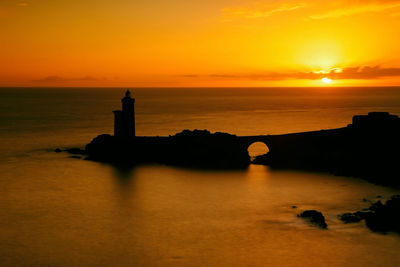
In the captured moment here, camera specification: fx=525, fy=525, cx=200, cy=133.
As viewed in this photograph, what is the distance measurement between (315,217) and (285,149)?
52.2 ft

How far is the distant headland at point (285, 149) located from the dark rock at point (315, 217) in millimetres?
10317

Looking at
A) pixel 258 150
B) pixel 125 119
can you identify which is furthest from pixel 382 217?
pixel 258 150

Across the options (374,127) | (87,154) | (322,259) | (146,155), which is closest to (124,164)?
(146,155)

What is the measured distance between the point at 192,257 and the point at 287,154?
20430mm

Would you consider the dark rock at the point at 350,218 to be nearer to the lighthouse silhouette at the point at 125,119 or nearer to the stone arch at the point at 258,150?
the lighthouse silhouette at the point at 125,119

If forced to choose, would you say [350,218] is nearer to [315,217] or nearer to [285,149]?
[315,217]

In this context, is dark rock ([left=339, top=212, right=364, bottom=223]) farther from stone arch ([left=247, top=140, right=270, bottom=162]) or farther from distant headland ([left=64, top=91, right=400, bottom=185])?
stone arch ([left=247, top=140, right=270, bottom=162])

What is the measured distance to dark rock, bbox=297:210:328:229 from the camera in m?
25.3

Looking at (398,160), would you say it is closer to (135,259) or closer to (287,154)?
(287,154)

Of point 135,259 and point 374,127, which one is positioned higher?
point 374,127

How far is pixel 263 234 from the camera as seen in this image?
83.6ft

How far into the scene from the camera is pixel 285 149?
41.7 meters

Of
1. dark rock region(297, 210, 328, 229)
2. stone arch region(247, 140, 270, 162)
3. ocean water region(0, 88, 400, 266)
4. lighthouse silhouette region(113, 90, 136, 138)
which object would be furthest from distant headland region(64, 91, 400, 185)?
dark rock region(297, 210, 328, 229)

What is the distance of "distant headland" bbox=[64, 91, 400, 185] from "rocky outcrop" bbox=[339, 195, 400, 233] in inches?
378
